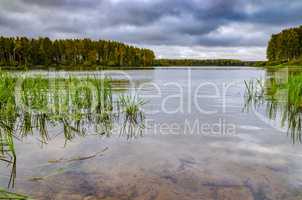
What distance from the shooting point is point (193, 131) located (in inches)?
221

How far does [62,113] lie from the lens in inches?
267

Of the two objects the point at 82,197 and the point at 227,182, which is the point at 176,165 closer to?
the point at 227,182

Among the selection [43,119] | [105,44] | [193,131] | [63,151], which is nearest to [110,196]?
[63,151]

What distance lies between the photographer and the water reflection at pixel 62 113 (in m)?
5.54

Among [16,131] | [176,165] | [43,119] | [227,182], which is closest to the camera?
[227,182]

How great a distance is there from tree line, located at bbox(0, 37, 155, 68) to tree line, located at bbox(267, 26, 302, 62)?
43.6 meters

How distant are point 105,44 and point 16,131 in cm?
8259

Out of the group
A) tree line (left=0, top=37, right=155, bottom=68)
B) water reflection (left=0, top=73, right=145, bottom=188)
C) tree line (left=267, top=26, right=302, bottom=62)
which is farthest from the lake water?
tree line (left=267, top=26, right=302, bottom=62)

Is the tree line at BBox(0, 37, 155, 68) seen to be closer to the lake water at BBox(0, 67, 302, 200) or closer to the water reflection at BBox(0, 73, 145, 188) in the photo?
the water reflection at BBox(0, 73, 145, 188)

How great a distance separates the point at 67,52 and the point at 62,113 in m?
74.6

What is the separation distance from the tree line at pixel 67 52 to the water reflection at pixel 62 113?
55.7m

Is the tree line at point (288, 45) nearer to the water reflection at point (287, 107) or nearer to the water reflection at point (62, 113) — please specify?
the water reflection at point (287, 107)

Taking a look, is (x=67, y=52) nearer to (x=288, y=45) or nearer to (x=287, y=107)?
(x=288, y=45)

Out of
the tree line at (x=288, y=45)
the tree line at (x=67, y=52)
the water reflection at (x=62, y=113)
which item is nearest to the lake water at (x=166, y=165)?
the water reflection at (x=62, y=113)
